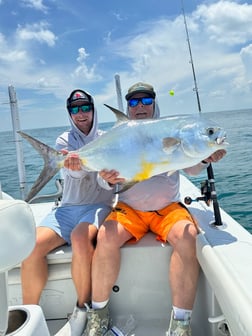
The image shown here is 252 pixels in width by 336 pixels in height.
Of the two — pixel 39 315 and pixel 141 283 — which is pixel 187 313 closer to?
pixel 141 283

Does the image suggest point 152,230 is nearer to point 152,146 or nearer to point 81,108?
point 152,146

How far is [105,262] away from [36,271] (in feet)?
1.49

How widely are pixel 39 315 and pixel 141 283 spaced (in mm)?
966

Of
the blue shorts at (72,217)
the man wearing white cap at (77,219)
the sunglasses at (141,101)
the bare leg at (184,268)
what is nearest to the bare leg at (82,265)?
the man wearing white cap at (77,219)

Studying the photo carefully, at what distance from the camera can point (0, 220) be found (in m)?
0.87

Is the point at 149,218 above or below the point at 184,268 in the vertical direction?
above

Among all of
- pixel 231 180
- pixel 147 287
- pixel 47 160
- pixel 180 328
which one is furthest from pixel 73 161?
pixel 231 180

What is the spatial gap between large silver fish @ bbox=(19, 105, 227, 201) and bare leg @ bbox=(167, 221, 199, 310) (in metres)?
0.39

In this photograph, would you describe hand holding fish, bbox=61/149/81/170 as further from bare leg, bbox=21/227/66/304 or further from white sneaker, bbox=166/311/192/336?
white sneaker, bbox=166/311/192/336

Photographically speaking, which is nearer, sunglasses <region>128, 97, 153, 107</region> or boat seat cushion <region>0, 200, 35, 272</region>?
boat seat cushion <region>0, 200, 35, 272</region>

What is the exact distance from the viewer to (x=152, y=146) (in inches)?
70.1

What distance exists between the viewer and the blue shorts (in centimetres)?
215

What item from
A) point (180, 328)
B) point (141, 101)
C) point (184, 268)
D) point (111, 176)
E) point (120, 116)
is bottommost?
point (180, 328)

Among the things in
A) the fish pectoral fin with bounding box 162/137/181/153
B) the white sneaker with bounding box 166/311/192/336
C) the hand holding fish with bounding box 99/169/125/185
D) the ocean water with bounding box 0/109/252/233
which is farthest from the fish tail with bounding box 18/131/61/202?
the white sneaker with bounding box 166/311/192/336
